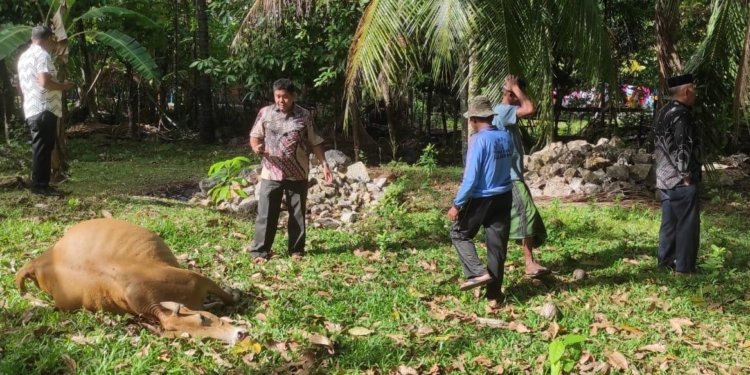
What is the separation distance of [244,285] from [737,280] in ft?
13.4

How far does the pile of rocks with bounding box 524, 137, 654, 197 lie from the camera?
377 inches

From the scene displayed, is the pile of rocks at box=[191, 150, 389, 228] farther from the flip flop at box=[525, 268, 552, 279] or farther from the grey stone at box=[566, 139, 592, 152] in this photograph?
the grey stone at box=[566, 139, 592, 152]

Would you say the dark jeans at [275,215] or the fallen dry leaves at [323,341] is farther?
the dark jeans at [275,215]

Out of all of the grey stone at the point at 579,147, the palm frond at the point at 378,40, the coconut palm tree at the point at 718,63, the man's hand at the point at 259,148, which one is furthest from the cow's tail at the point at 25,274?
the grey stone at the point at 579,147

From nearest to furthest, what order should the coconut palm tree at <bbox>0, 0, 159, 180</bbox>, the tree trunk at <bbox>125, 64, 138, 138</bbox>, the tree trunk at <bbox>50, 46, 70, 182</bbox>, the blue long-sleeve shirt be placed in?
the blue long-sleeve shirt → the coconut palm tree at <bbox>0, 0, 159, 180</bbox> → the tree trunk at <bbox>50, 46, 70, 182</bbox> → the tree trunk at <bbox>125, 64, 138, 138</bbox>

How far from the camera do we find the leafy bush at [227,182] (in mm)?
7973

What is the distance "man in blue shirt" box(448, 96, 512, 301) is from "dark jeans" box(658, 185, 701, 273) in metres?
1.64

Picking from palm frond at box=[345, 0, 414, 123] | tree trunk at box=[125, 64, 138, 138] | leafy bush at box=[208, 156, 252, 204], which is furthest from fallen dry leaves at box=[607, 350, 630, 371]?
tree trunk at box=[125, 64, 138, 138]

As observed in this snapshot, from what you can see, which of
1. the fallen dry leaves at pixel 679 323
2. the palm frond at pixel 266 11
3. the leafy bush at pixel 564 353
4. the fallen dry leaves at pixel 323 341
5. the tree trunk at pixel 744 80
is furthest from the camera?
the palm frond at pixel 266 11

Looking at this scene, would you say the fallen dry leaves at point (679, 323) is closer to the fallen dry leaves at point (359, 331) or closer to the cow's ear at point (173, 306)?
the fallen dry leaves at point (359, 331)

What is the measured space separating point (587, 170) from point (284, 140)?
5818 millimetres

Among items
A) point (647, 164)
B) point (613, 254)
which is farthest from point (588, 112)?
point (613, 254)

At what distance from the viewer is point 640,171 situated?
32.3 ft

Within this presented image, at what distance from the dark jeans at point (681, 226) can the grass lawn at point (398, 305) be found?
0.63 ft
